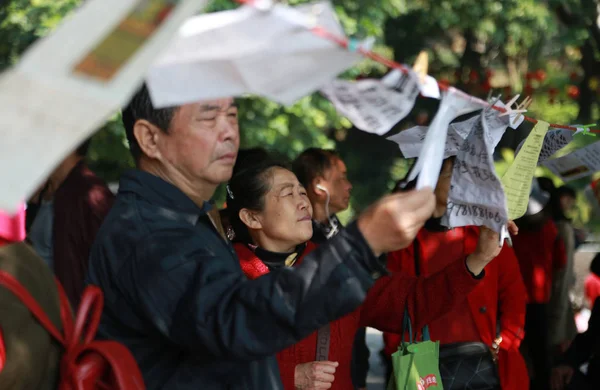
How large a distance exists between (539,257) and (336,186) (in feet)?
7.23

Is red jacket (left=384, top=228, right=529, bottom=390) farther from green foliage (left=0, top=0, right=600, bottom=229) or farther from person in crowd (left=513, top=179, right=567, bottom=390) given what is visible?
person in crowd (left=513, top=179, right=567, bottom=390)

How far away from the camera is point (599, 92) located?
35.3ft

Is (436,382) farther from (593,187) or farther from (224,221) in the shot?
(593,187)

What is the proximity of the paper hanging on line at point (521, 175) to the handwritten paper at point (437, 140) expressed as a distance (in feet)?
1.13

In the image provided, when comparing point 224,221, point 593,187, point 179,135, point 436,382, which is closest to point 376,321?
point 436,382

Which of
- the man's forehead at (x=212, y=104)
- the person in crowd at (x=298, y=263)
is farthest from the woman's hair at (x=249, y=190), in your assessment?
the man's forehead at (x=212, y=104)

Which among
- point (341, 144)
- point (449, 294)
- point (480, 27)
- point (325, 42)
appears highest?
point (325, 42)

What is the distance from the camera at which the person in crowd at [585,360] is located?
4.27 meters

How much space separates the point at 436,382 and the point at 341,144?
44.9 feet

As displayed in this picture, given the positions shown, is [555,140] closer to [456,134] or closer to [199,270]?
[456,134]

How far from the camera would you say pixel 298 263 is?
318cm

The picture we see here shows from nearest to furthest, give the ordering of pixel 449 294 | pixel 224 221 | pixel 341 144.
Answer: pixel 449 294 < pixel 224 221 < pixel 341 144

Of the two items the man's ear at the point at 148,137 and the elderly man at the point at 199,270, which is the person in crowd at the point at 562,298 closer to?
the elderly man at the point at 199,270

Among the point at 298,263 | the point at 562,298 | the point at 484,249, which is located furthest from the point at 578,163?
the point at 562,298
